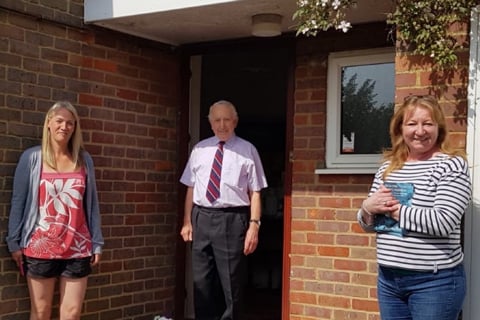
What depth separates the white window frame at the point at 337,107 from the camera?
4930 mm

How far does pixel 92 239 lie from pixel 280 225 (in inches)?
155

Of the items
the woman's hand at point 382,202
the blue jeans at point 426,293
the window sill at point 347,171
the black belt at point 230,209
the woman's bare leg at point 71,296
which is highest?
the window sill at point 347,171

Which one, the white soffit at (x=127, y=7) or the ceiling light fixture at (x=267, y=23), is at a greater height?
the white soffit at (x=127, y=7)

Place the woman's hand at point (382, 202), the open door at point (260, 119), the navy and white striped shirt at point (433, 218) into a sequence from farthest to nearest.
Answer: the open door at point (260, 119), the woman's hand at point (382, 202), the navy and white striped shirt at point (433, 218)

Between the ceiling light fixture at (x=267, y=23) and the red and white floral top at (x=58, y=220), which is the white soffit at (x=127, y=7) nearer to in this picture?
the ceiling light fixture at (x=267, y=23)

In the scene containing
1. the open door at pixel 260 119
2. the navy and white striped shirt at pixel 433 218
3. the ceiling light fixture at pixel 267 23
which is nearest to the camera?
the navy and white striped shirt at pixel 433 218

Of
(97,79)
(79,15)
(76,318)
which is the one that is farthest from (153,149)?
(76,318)

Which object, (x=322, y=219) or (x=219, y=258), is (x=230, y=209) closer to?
(x=219, y=258)

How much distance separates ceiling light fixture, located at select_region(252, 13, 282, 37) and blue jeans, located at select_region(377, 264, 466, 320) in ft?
7.42

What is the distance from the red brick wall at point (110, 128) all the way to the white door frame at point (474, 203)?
2809 mm

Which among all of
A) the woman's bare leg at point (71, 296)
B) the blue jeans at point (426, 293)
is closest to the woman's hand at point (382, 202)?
the blue jeans at point (426, 293)

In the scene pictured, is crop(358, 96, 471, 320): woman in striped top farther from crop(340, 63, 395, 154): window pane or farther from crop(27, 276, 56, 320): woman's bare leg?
crop(27, 276, 56, 320): woman's bare leg

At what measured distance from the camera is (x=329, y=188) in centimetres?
500

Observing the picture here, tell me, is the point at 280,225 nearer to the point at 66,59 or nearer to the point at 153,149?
the point at 153,149
